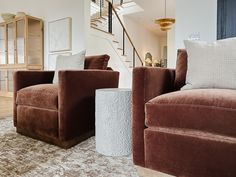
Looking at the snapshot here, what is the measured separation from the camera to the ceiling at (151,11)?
19.9 ft

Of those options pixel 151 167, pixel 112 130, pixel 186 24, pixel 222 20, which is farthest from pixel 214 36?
pixel 151 167

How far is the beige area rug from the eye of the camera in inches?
50.2

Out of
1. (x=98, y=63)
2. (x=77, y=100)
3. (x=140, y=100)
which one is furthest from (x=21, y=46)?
(x=140, y=100)

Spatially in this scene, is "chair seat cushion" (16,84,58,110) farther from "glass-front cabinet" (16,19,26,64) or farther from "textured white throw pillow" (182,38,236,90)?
"glass-front cabinet" (16,19,26,64)

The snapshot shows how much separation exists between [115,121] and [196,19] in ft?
7.14

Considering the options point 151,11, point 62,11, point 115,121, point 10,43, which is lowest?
point 115,121

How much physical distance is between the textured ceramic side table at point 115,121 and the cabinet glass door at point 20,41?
4.00m

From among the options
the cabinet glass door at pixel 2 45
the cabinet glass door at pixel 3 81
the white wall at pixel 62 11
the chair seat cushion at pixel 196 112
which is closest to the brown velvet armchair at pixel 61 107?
the chair seat cushion at pixel 196 112

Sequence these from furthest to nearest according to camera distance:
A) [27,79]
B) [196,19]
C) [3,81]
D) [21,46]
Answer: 1. [3,81]
2. [21,46]
3. [196,19]
4. [27,79]

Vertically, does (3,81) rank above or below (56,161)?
above

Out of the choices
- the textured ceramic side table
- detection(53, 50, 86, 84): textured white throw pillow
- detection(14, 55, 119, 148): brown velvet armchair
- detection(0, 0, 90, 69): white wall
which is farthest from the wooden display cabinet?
the textured ceramic side table

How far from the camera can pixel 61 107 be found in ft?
5.35

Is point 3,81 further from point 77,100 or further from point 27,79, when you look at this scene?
point 77,100

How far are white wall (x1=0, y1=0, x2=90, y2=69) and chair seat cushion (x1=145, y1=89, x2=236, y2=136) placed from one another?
331cm
